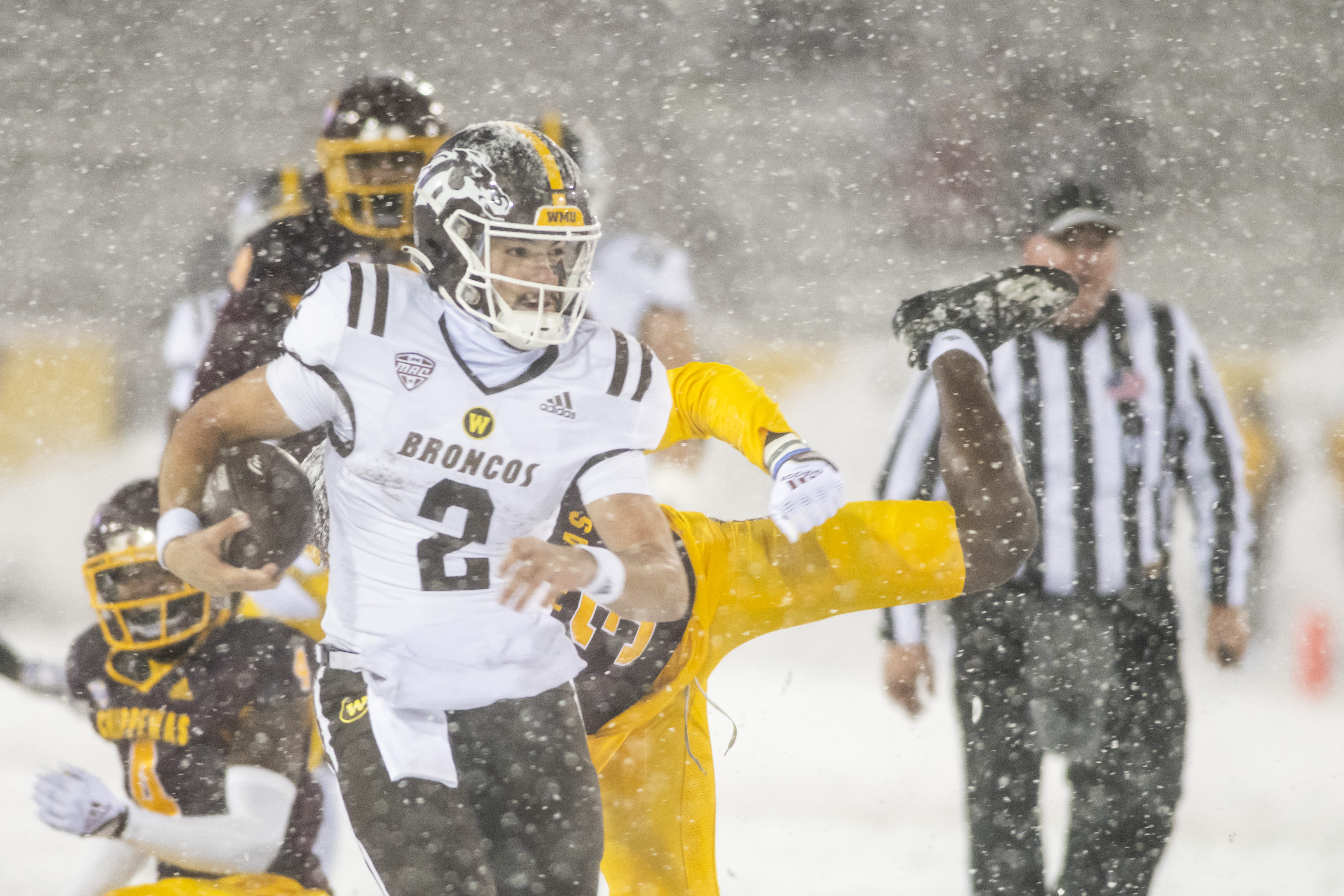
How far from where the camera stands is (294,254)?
2.26m

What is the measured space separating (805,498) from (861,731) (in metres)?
2.99

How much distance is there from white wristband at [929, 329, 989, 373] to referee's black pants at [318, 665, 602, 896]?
0.97 metres

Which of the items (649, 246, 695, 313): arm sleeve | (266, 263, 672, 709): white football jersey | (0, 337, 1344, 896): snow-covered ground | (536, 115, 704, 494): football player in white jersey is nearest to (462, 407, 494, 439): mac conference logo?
(266, 263, 672, 709): white football jersey

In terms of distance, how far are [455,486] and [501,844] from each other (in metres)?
0.49

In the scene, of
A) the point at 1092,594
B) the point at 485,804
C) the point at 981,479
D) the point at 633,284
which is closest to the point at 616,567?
the point at 485,804

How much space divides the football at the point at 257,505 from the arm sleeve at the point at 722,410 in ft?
1.79

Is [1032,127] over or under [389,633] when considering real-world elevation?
over

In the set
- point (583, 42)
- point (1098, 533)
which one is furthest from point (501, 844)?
point (583, 42)

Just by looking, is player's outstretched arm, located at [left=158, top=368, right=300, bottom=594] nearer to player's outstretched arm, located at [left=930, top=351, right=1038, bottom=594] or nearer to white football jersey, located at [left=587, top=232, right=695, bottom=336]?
white football jersey, located at [left=587, top=232, right=695, bottom=336]

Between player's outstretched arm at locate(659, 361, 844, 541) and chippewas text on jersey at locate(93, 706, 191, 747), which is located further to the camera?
chippewas text on jersey at locate(93, 706, 191, 747)

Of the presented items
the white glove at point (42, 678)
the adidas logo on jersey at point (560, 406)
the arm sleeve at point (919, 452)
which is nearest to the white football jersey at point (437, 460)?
the adidas logo on jersey at point (560, 406)

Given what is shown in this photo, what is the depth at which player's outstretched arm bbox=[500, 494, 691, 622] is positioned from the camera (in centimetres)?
141

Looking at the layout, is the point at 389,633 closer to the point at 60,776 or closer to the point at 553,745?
the point at 553,745

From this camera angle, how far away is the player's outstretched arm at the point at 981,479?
221 centimetres
